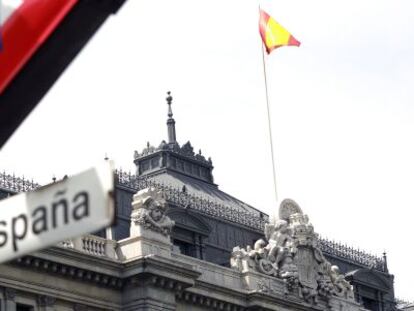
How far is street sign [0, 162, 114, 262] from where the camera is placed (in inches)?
269

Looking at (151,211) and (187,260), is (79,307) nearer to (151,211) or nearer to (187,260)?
(151,211)

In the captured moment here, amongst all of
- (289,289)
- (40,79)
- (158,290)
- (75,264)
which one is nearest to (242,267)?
(289,289)

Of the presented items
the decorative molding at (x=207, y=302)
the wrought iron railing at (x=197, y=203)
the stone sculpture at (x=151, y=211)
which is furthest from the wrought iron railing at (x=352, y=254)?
the stone sculpture at (x=151, y=211)

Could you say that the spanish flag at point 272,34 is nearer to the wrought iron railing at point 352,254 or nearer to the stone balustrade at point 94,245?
the wrought iron railing at point 352,254

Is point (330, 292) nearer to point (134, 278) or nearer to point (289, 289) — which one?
point (289, 289)

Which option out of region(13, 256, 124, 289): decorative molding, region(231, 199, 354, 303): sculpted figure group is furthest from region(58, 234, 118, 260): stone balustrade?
region(231, 199, 354, 303): sculpted figure group

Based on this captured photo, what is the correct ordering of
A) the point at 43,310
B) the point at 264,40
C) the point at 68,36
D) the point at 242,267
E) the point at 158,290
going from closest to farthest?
the point at 68,36 < the point at 43,310 < the point at 158,290 < the point at 242,267 < the point at 264,40

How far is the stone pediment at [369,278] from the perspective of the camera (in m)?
71.0

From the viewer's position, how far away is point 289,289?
201 feet

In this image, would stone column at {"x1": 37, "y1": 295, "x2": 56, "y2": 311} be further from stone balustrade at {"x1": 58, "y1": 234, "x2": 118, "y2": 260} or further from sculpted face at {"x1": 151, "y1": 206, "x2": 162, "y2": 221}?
sculpted face at {"x1": 151, "y1": 206, "x2": 162, "y2": 221}

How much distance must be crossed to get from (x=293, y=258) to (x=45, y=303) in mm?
15145

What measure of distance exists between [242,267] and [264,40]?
508 inches

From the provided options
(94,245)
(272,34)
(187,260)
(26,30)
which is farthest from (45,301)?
(26,30)

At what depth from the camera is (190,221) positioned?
62500 millimetres
